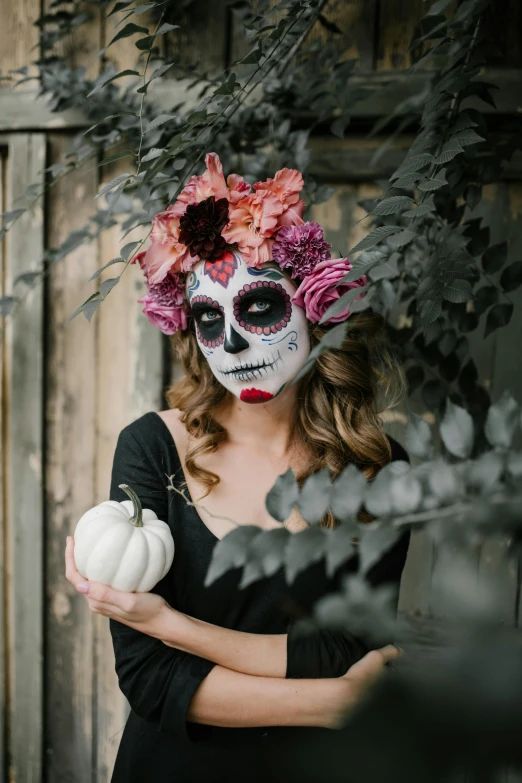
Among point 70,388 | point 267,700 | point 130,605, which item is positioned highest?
point 70,388

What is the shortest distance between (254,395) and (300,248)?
31 cm

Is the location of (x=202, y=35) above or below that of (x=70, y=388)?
above

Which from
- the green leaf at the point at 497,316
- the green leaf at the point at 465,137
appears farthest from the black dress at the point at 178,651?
the green leaf at the point at 465,137

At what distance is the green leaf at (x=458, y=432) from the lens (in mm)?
684

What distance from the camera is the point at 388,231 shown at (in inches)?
38.0

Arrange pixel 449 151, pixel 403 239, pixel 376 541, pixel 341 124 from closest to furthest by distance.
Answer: pixel 376 541 < pixel 403 239 < pixel 449 151 < pixel 341 124

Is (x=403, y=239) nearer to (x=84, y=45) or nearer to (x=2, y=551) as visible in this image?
(x=84, y=45)

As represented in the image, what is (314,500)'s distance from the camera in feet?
2.23

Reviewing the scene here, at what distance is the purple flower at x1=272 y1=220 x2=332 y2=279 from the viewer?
1.26m

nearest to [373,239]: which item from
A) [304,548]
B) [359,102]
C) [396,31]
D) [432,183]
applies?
[432,183]

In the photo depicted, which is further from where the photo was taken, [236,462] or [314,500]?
[236,462]

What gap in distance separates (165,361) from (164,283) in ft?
2.12

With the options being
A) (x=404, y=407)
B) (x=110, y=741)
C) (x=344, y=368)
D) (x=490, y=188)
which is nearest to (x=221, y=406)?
(x=344, y=368)

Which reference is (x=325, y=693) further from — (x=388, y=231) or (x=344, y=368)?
(x=388, y=231)
